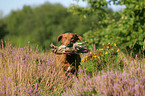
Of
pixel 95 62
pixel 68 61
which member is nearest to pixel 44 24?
pixel 95 62

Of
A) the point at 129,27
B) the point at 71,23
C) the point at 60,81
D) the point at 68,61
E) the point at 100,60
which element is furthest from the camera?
the point at 71,23

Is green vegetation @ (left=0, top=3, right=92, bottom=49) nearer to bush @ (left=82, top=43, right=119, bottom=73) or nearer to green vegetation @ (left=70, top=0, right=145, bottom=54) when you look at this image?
green vegetation @ (left=70, top=0, right=145, bottom=54)

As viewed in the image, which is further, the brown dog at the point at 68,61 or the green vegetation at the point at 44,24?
the green vegetation at the point at 44,24

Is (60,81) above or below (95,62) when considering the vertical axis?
below

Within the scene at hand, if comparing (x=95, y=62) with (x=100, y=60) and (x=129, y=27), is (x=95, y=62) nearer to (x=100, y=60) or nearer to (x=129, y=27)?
(x=100, y=60)

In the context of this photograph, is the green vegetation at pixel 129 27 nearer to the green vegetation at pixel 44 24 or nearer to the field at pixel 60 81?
the field at pixel 60 81

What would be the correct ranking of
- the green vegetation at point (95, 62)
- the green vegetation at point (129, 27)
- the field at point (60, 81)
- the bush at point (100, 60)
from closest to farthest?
the field at point (60, 81) → the green vegetation at point (95, 62) → the bush at point (100, 60) → the green vegetation at point (129, 27)

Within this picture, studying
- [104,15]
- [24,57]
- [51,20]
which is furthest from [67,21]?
[24,57]

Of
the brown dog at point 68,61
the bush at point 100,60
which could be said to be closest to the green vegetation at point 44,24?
the bush at point 100,60

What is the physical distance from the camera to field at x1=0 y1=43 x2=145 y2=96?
326 cm

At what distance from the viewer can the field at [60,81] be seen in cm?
326

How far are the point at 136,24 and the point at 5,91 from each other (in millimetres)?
7340

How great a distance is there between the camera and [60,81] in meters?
4.66

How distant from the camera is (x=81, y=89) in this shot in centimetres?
360
